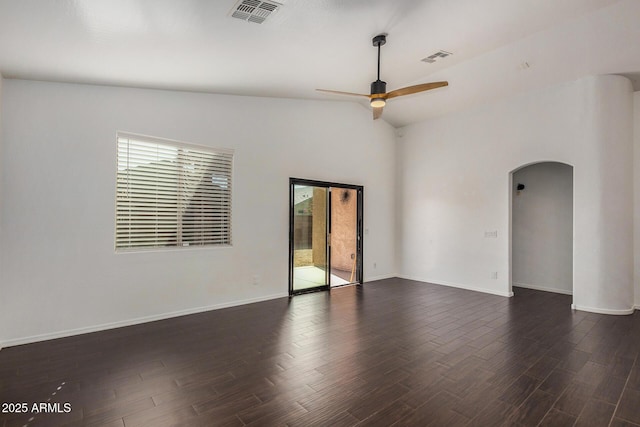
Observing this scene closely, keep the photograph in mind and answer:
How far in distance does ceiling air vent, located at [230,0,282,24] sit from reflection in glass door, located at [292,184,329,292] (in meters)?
3.28

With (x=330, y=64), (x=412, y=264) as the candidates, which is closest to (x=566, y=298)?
(x=412, y=264)

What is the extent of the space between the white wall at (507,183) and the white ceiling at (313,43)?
20.9 inches

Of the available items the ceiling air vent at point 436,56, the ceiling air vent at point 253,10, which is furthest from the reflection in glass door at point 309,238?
the ceiling air vent at point 253,10

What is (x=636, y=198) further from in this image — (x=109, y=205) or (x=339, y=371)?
(x=109, y=205)

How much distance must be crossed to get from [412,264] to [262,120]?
4685 mm

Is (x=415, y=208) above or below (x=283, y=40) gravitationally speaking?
below

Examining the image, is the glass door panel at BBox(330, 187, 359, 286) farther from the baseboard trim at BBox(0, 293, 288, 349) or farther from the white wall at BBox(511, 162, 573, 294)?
the white wall at BBox(511, 162, 573, 294)

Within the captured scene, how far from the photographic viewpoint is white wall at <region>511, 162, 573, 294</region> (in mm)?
6160

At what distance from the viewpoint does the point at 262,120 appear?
550 centimetres

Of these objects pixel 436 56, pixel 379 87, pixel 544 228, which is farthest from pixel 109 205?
pixel 544 228

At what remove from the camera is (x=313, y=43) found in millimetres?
3588

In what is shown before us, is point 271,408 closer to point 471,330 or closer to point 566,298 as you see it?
point 471,330

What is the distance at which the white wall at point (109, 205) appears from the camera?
3584 millimetres

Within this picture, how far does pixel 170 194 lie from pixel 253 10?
2.85m
